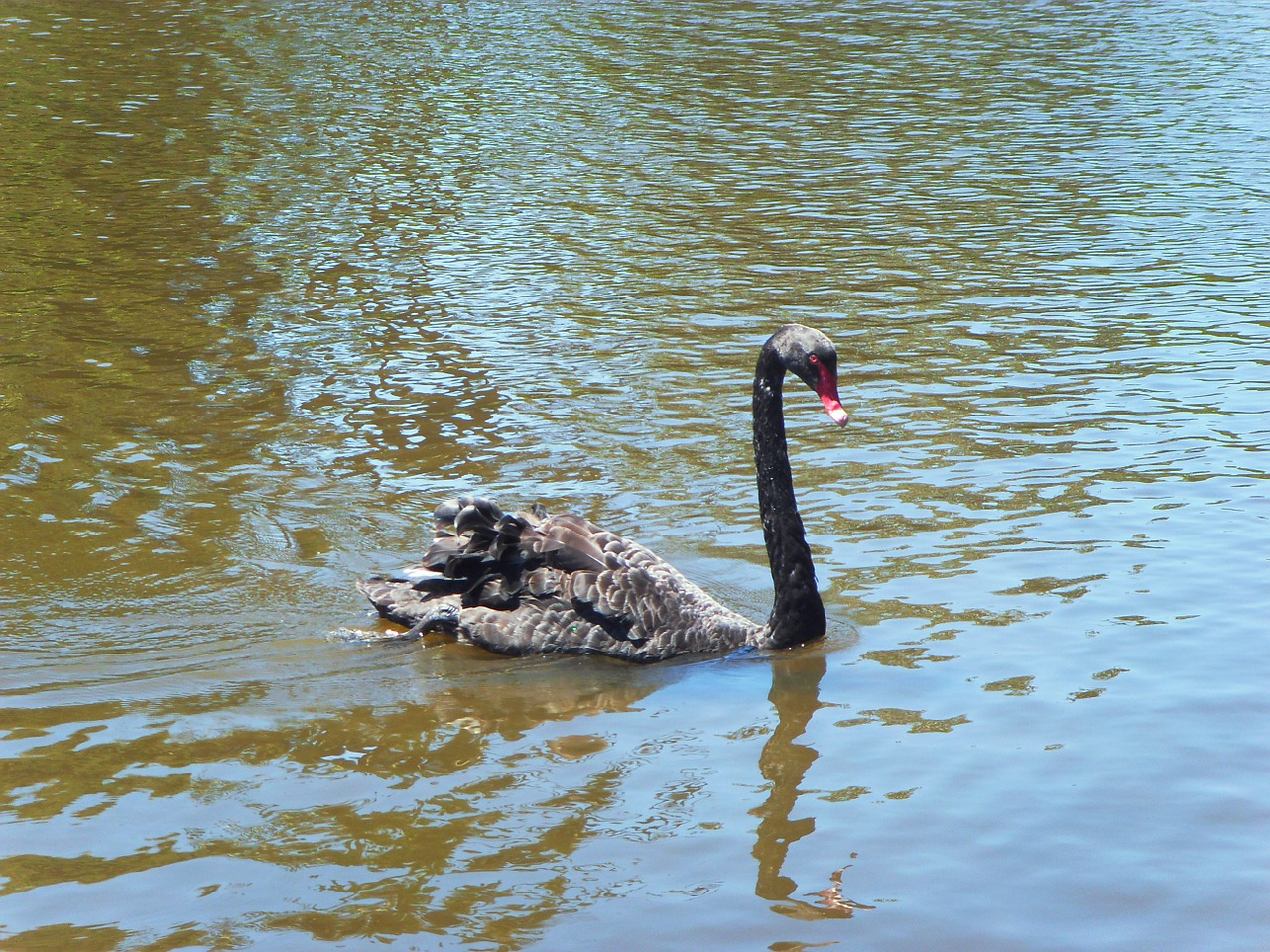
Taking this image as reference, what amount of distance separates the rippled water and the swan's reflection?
2 centimetres

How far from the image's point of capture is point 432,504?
8.71m

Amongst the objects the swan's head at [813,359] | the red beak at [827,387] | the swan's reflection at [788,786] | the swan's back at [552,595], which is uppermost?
the swan's head at [813,359]

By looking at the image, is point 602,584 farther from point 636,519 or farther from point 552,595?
point 636,519

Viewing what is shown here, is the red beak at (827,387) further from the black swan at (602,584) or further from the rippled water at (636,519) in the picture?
the rippled water at (636,519)

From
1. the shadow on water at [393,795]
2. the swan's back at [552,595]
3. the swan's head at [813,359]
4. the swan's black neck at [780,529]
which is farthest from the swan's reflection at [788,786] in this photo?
the swan's head at [813,359]

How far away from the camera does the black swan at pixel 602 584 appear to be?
693cm

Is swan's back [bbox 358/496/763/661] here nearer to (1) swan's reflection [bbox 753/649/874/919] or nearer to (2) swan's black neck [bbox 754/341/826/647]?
(2) swan's black neck [bbox 754/341/826/647]

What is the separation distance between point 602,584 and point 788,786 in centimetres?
166

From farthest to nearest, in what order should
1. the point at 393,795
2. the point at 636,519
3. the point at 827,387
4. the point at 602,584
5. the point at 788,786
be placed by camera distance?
the point at 636,519
the point at 602,584
the point at 827,387
the point at 788,786
the point at 393,795

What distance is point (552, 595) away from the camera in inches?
280

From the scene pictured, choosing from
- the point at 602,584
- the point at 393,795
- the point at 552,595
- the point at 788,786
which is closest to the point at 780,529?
the point at 602,584

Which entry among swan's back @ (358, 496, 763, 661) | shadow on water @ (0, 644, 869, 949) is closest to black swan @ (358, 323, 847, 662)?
swan's back @ (358, 496, 763, 661)

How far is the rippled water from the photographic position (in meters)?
5.04

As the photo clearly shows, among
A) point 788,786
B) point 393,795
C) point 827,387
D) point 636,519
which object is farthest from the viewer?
point 636,519
